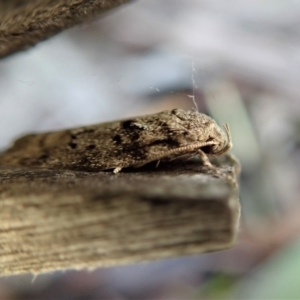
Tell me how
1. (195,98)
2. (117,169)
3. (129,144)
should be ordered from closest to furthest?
1. (117,169)
2. (129,144)
3. (195,98)

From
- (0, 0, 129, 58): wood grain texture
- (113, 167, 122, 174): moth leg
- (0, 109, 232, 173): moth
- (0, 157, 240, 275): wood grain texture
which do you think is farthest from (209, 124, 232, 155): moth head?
(0, 157, 240, 275): wood grain texture

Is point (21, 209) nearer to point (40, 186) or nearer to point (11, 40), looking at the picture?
point (40, 186)

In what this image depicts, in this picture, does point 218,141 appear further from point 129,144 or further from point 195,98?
point 195,98

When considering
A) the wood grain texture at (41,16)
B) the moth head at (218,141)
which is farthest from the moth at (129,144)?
the wood grain texture at (41,16)

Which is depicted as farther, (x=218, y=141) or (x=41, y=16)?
(x=218, y=141)

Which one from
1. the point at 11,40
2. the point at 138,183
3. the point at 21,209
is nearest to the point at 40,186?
the point at 21,209

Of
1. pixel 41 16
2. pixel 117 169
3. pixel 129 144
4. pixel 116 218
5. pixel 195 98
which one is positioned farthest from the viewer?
pixel 195 98

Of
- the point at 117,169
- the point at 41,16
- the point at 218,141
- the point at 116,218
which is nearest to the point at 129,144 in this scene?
the point at 117,169
